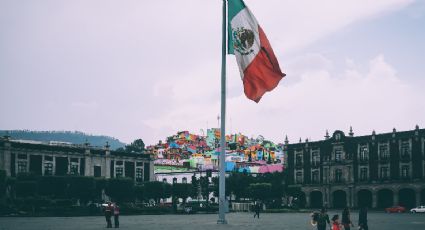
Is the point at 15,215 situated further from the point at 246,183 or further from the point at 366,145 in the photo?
the point at 366,145

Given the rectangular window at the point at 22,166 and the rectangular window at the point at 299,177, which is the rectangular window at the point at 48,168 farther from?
the rectangular window at the point at 299,177

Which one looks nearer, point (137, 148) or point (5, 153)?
point (5, 153)

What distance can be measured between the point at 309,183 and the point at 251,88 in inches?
2751

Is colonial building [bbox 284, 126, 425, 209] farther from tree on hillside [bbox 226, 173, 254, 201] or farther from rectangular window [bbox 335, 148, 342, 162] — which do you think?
tree on hillside [bbox 226, 173, 254, 201]

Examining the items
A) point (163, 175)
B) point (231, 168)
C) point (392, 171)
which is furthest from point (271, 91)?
point (231, 168)

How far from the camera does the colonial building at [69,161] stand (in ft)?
229

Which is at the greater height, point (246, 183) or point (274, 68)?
point (274, 68)

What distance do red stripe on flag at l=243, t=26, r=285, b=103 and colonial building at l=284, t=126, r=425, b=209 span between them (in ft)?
197

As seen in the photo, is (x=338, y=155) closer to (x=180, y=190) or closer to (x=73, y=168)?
(x=180, y=190)

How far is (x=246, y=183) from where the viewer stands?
87.9m

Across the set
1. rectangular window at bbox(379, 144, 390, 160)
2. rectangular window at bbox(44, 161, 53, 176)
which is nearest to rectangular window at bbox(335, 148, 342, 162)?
rectangular window at bbox(379, 144, 390, 160)

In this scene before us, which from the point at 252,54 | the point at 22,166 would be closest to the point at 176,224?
the point at 252,54

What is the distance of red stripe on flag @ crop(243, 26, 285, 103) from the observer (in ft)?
73.6

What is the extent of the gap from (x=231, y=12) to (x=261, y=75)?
330 cm
